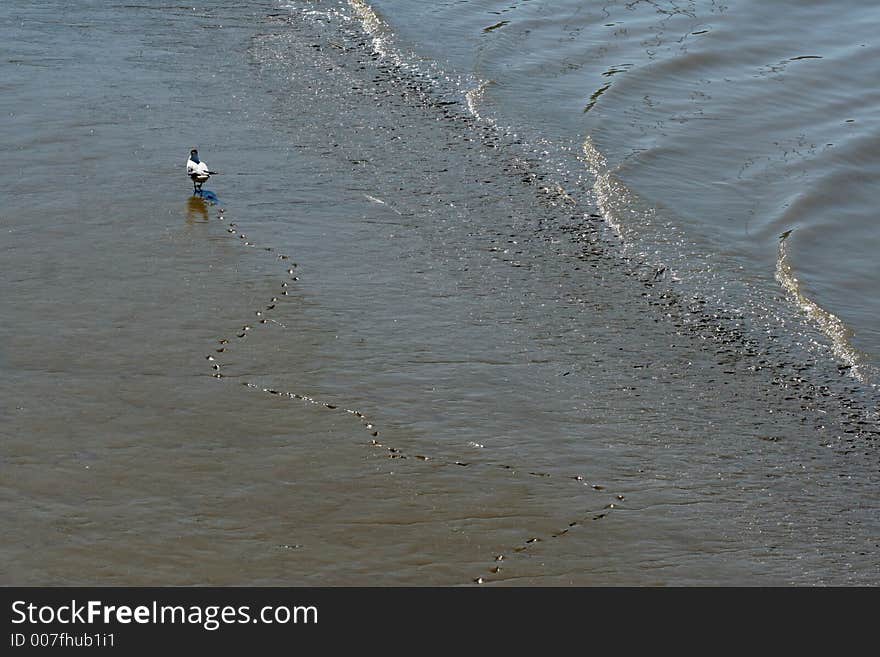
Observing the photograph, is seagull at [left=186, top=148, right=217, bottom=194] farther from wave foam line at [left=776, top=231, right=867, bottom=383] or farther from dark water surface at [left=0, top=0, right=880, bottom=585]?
wave foam line at [left=776, top=231, right=867, bottom=383]

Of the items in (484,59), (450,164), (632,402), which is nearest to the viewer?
(632,402)

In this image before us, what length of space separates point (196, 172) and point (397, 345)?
3.69 m

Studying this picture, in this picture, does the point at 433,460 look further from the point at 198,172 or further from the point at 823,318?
the point at 198,172

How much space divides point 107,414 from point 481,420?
2833 millimetres

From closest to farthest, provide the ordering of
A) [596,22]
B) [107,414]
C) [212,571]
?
[212,571] < [107,414] < [596,22]

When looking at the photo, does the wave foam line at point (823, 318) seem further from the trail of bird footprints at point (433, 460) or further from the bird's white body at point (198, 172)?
the bird's white body at point (198, 172)

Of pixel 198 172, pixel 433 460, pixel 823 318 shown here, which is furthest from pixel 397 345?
pixel 823 318

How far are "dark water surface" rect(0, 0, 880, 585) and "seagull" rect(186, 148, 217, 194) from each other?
292 mm

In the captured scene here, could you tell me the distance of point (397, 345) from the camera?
10.5 m

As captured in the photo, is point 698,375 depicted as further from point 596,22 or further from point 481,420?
point 596,22

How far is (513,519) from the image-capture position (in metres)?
8.41

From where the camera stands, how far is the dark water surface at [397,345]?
26.9ft

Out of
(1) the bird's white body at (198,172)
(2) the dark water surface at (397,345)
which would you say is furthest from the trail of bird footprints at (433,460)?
(1) the bird's white body at (198,172)
